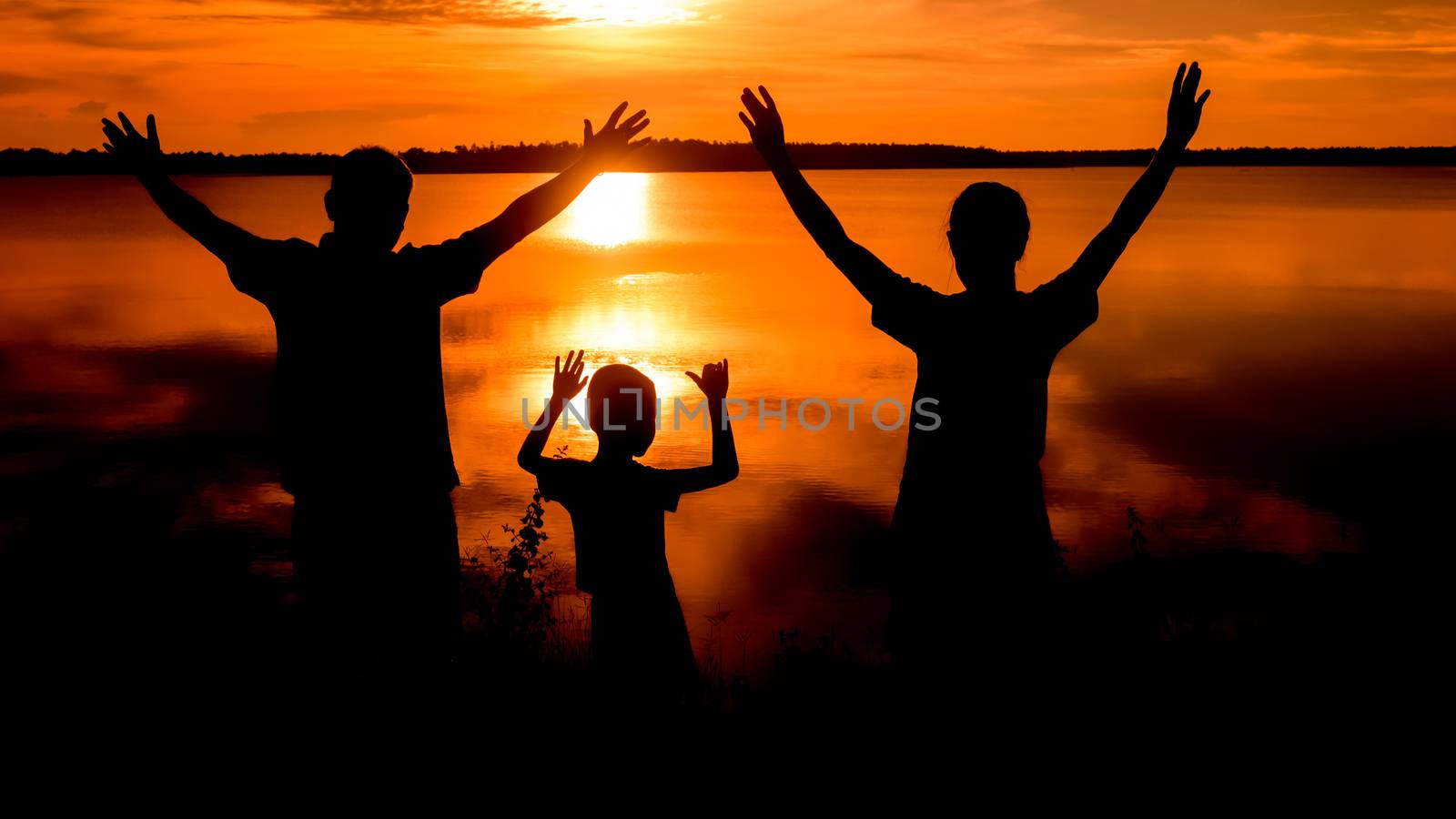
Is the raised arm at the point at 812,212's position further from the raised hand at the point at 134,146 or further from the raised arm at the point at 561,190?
the raised hand at the point at 134,146

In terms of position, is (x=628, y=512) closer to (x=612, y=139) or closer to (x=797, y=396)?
(x=612, y=139)

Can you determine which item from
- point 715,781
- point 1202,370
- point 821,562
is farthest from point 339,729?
point 1202,370

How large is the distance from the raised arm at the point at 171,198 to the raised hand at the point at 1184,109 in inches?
132

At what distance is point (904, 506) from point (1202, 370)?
23787 mm

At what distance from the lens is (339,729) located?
177 inches

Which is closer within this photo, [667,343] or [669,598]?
[669,598]

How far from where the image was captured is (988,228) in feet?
12.2

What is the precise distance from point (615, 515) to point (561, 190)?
1236mm

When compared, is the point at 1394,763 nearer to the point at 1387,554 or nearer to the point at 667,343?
the point at 1387,554

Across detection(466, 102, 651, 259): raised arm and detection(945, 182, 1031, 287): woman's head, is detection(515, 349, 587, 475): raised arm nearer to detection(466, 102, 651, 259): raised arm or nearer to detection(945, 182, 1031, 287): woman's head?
detection(466, 102, 651, 259): raised arm

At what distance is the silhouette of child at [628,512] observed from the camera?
14.1 ft

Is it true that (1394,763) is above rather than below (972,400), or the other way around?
below

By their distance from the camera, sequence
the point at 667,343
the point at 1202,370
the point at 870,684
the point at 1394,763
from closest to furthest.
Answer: the point at 1394,763 → the point at 870,684 → the point at 1202,370 → the point at 667,343

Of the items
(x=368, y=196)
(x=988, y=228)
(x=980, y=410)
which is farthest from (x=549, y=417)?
(x=988, y=228)
